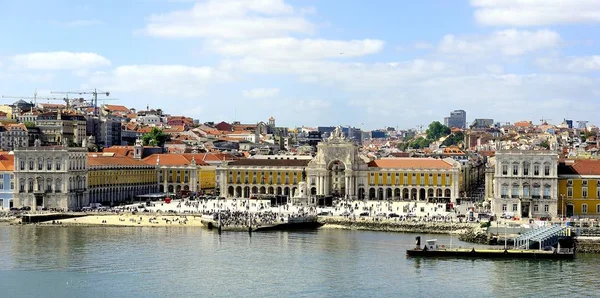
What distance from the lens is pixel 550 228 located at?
5506cm

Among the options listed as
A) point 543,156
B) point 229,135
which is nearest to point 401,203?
point 543,156

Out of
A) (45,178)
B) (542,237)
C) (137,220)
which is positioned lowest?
(542,237)

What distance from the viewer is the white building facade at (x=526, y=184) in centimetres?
6506

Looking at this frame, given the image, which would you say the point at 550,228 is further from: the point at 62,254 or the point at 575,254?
the point at 62,254

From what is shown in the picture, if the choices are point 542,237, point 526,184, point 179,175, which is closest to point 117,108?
point 179,175

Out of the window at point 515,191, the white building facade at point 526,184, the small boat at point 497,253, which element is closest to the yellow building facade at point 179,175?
the white building facade at point 526,184

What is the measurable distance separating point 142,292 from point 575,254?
71.4 feet

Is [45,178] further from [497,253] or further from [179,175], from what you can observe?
[497,253]

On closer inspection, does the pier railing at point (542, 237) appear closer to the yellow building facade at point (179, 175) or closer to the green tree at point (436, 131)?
the yellow building facade at point (179, 175)

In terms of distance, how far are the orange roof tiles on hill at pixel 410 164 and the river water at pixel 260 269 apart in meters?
27.9

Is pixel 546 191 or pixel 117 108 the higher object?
pixel 117 108

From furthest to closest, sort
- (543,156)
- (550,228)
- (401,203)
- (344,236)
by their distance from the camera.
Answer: (401,203)
(543,156)
(344,236)
(550,228)

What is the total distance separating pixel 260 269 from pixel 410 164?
141 ft

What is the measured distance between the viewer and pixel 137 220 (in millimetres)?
67125
